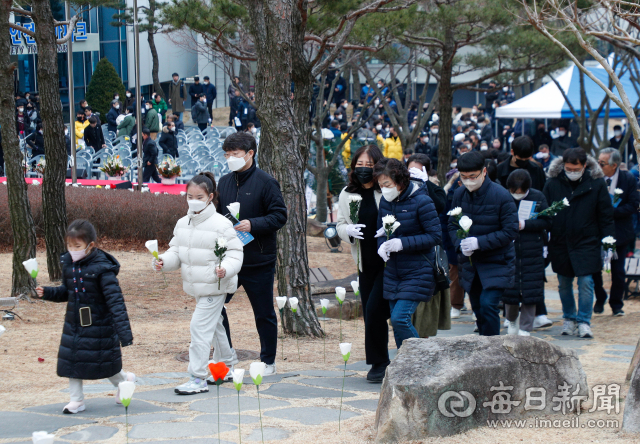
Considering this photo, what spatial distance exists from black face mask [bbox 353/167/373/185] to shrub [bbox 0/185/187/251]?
721 centimetres

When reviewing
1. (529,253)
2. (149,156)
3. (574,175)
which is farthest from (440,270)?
(149,156)

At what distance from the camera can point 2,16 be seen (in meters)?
8.24

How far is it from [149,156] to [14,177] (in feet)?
33.4

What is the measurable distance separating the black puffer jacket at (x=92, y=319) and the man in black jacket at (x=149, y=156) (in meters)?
13.9

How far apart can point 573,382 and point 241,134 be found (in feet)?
9.13

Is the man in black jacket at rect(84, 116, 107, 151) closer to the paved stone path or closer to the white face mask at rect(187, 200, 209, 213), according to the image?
the paved stone path

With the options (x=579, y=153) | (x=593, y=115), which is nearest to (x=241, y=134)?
(x=579, y=153)

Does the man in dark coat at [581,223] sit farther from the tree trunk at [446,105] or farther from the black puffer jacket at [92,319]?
the tree trunk at [446,105]

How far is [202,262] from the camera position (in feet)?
16.1

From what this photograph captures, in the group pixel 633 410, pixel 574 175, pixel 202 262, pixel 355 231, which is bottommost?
pixel 633 410

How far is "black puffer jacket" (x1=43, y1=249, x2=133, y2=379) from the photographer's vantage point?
14.6 feet

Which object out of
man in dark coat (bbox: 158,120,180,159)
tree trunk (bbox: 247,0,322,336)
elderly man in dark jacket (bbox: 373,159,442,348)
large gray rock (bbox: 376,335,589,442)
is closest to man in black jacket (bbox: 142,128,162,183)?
man in dark coat (bbox: 158,120,180,159)
